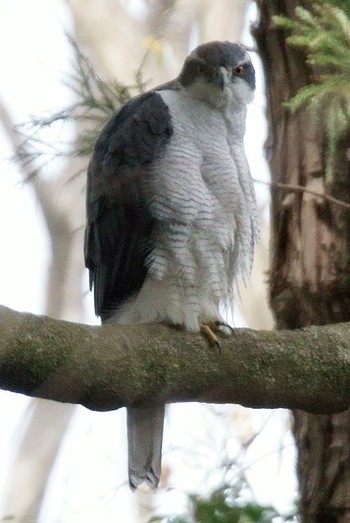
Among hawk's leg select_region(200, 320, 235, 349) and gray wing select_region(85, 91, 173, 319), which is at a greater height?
gray wing select_region(85, 91, 173, 319)

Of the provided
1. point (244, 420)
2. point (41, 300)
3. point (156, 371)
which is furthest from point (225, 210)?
point (41, 300)

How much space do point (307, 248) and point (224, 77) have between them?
2.62 feet

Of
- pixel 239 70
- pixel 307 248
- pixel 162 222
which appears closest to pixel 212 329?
pixel 162 222

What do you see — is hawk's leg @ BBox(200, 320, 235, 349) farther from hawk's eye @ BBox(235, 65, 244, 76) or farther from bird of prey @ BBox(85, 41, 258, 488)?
hawk's eye @ BBox(235, 65, 244, 76)

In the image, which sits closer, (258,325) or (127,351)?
(127,351)

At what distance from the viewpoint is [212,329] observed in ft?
10.7

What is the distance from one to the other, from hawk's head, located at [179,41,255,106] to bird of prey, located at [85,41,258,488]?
135mm

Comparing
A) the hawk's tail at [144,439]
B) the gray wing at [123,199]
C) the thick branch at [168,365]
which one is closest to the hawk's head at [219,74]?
the gray wing at [123,199]

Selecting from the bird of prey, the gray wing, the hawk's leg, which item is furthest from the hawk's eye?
the hawk's leg

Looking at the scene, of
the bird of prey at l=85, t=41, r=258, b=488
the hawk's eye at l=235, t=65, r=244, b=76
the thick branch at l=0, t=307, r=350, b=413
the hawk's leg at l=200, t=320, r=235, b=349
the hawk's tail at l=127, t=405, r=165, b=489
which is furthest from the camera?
the hawk's eye at l=235, t=65, r=244, b=76

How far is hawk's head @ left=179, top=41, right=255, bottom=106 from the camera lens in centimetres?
397

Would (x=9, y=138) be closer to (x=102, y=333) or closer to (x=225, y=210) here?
(x=225, y=210)

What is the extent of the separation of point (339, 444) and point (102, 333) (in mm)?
1573

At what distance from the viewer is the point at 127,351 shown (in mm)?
2758
